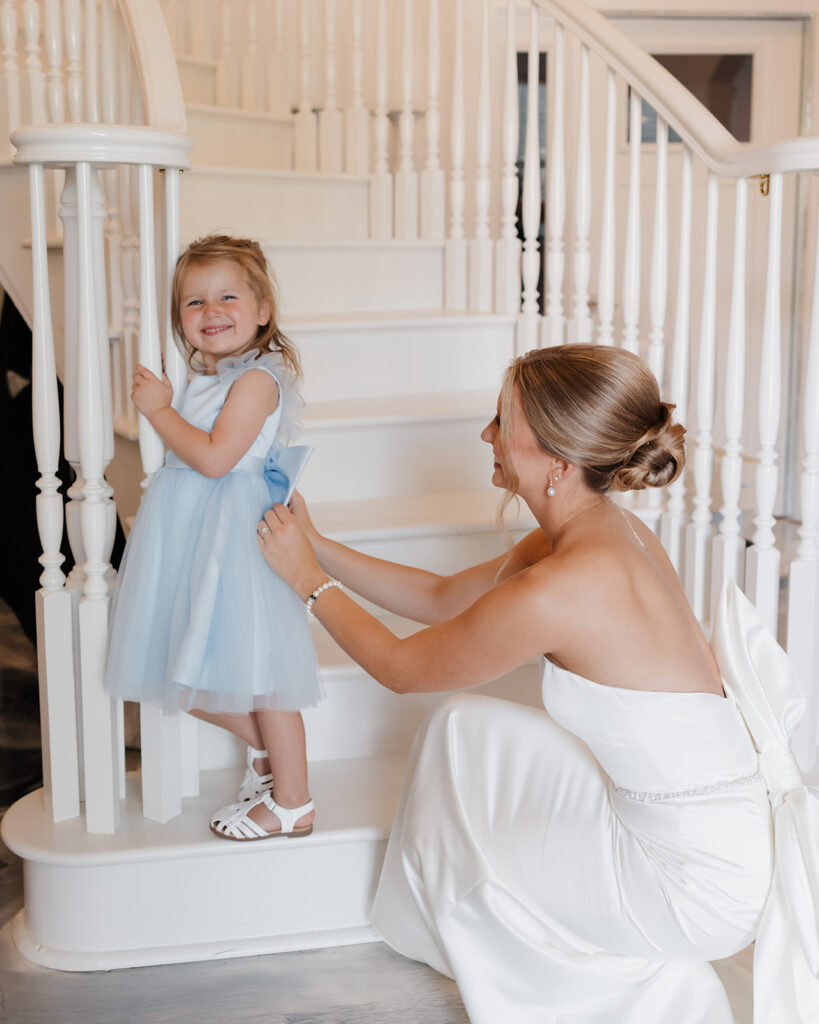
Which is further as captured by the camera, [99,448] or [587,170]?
[587,170]

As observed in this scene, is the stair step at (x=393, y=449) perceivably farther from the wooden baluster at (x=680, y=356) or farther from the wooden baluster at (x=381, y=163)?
the wooden baluster at (x=381, y=163)

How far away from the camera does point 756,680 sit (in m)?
1.74

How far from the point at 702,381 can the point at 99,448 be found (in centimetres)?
126

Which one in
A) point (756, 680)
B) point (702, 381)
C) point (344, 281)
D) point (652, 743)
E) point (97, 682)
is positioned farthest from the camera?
point (344, 281)

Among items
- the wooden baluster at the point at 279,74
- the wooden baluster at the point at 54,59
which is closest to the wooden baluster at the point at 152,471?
the wooden baluster at the point at 54,59

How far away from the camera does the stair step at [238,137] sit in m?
3.57

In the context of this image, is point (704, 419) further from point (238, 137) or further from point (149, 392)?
point (238, 137)

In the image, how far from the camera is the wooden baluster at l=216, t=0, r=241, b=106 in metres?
3.92

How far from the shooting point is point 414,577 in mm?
1976

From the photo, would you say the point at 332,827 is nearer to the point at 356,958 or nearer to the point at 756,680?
the point at 356,958

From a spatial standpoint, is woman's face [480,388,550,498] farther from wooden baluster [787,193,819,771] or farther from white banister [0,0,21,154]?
white banister [0,0,21,154]

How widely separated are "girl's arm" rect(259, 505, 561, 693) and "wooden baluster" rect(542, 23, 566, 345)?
1.38 m

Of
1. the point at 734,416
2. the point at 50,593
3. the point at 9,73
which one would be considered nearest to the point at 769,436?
the point at 734,416

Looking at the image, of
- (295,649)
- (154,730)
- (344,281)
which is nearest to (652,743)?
(295,649)
